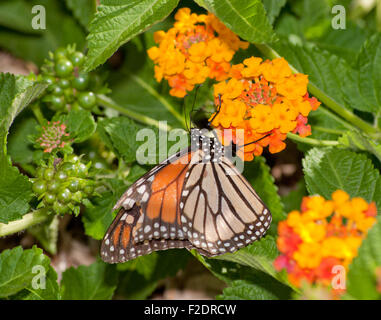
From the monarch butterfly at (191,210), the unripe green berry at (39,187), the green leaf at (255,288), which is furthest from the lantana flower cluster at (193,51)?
the green leaf at (255,288)

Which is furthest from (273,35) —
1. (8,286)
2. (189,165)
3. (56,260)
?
(56,260)

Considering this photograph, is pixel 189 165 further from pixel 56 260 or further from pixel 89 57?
pixel 56 260

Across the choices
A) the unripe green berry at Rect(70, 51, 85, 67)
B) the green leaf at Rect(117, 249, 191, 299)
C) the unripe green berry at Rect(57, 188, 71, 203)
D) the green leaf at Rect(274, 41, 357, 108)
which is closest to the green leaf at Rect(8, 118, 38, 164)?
the unripe green berry at Rect(70, 51, 85, 67)

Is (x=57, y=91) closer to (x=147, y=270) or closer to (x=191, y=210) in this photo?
(x=191, y=210)

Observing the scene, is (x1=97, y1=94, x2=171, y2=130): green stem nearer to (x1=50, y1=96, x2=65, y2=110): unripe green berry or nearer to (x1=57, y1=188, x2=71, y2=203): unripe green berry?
(x1=50, y1=96, x2=65, y2=110): unripe green berry

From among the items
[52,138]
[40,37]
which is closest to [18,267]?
[52,138]

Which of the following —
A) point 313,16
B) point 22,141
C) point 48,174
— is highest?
point 313,16

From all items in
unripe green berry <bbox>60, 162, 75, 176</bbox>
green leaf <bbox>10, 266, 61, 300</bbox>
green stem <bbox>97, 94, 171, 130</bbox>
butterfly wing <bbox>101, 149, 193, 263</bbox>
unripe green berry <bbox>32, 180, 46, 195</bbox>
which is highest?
A: green stem <bbox>97, 94, 171, 130</bbox>
